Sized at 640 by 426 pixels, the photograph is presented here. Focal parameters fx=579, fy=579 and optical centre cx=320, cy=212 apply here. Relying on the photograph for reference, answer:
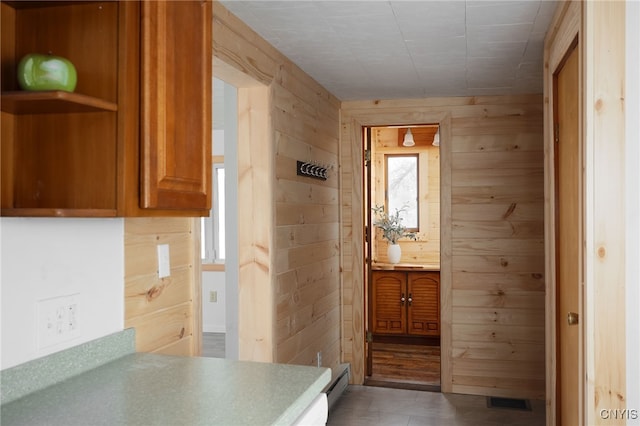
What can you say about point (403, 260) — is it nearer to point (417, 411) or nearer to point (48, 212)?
point (417, 411)

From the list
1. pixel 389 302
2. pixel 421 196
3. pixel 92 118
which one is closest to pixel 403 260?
pixel 389 302

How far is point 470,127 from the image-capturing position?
4441 mm

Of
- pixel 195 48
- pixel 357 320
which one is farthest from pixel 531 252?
pixel 195 48

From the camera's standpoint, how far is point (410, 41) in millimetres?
3021

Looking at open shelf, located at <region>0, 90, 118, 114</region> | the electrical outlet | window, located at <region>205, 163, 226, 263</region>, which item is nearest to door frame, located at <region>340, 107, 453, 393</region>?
window, located at <region>205, 163, 226, 263</region>

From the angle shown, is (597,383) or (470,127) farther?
(470,127)

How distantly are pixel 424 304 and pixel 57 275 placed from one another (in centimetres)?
460

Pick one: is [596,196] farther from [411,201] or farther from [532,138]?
[411,201]

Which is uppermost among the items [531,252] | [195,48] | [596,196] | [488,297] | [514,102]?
[514,102]

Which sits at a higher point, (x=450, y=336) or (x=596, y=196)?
(x=596, y=196)

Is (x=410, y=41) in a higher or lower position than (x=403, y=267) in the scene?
higher

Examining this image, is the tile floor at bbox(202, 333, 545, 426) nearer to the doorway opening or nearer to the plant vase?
the doorway opening

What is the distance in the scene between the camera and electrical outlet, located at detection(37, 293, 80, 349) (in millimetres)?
1543

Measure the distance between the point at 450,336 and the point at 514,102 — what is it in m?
1.85
